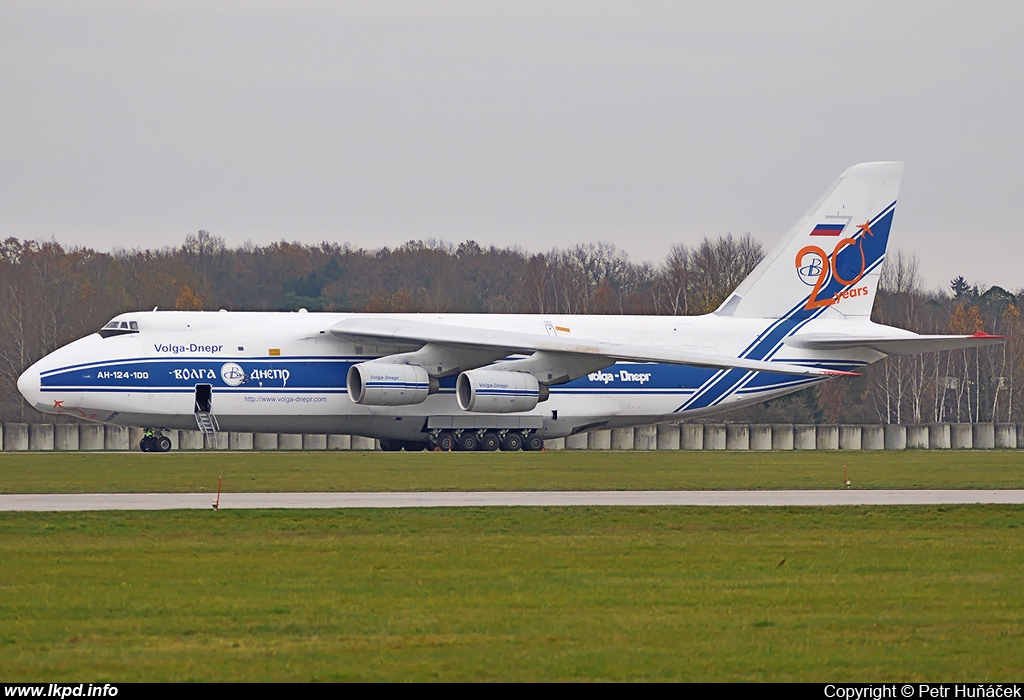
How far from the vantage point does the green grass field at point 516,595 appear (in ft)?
28.0

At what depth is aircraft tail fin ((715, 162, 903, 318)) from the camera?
40.5 m

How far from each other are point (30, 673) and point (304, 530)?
785 cm

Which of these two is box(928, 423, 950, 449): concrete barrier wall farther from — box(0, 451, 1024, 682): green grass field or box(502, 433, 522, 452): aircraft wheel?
box(0, 451, 1024, 682): green grass field

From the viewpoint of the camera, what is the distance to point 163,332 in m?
35.1

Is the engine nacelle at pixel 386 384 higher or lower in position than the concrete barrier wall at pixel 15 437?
higher

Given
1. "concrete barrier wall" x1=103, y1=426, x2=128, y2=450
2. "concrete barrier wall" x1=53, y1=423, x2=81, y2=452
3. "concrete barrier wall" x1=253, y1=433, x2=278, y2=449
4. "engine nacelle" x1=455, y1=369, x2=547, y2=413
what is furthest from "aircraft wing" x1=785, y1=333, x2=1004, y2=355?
"concrete barrier wall" x1=53, y1=423, x2=81, y2=452

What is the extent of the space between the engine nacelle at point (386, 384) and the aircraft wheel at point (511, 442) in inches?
133

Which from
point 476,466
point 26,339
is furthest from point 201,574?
point 26,339

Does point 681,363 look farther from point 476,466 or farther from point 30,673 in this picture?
point 30,673

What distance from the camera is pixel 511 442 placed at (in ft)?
126

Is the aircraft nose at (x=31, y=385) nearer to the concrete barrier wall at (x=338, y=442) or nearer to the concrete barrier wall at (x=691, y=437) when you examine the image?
the concrete barrier wall at (x=338, y=442)

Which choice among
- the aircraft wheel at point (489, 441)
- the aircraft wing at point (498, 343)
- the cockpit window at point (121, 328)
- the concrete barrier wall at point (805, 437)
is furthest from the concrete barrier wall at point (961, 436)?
the cockpit window at point (121, 328)

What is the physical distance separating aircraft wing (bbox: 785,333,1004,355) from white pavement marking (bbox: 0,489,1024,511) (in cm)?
1550

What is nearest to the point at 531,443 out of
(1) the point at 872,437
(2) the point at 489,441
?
(2) the point at 489,441
